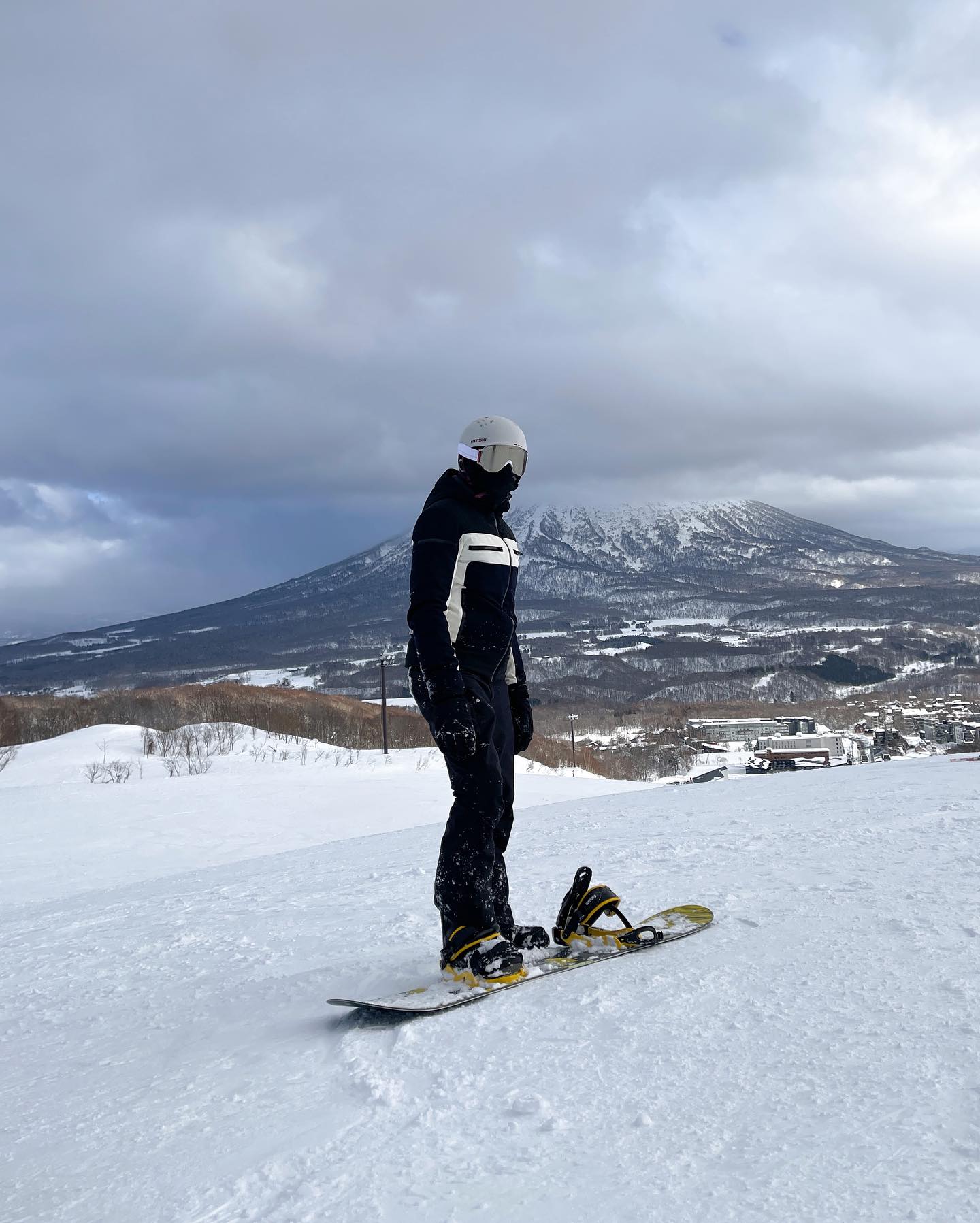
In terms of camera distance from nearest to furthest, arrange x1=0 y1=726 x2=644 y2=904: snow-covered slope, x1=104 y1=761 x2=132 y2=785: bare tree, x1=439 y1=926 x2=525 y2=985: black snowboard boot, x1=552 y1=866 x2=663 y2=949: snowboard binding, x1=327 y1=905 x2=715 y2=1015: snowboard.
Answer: x1=327 y1=905 x2=715 y2=1015: snowboard < x1=439 y1=926 x2=525 y2=985: black snowboard boot < x1=552 y1=866 x2=663 y2=949: snowboard binding < x1=0 y1=726 x2=644 y2=904: snow-covered slope < x1=104 y1=761 x2=132 y2=785: bare tree

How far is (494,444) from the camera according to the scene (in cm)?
353

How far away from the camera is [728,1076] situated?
7.11 ft

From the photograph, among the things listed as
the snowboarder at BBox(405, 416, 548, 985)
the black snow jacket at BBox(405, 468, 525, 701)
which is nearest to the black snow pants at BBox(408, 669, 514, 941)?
the snowboarder at BBox(405, 416, 548, 985)

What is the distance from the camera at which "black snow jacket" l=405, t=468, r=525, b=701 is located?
3271mm

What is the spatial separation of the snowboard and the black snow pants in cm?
23

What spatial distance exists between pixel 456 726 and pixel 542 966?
91 cm

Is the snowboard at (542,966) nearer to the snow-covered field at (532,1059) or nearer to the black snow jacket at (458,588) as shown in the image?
the snow-covered field at (532,1059)

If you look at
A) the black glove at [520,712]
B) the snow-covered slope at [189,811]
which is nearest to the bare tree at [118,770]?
the snow-covered slope at [189,811]

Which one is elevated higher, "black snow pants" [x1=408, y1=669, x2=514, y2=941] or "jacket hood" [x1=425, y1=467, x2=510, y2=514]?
"jacket hood" [x1=425, y1=467, x2=510, y2=514]

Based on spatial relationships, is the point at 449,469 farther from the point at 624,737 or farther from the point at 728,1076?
the point at 624,737

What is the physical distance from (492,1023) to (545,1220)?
99cm

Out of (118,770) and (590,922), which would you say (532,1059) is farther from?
(118,770)

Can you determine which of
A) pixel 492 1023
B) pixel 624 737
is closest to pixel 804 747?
pixel 624 737

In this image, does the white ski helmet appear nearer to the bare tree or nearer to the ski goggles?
the ski goggles
